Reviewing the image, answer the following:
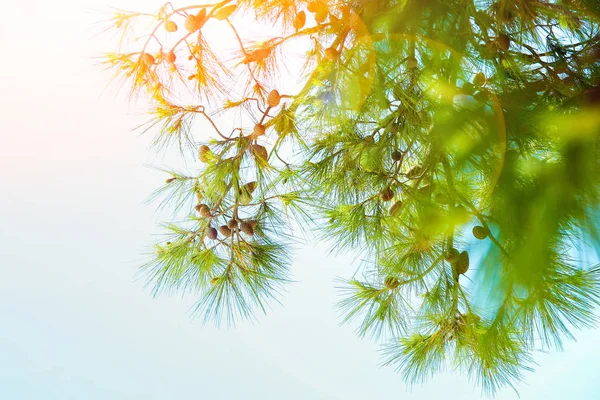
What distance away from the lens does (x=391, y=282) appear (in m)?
1.37

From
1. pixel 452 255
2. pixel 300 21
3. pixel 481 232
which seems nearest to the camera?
pixel 481 232

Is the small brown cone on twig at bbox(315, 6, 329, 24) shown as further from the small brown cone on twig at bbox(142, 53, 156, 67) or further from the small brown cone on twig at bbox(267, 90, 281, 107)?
the small brown cone on twig at bbox(142, 53, 156, 67)

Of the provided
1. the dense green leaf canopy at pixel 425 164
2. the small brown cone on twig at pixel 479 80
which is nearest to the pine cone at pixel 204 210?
the dense green leaf canopy at pixel 425 164

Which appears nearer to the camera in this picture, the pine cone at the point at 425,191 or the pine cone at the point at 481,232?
the pine cone at the point at 481,232

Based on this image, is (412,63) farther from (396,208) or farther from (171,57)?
(171,57)

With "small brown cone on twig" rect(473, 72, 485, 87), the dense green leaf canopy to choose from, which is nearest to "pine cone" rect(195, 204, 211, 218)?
the dense green leaf canopy

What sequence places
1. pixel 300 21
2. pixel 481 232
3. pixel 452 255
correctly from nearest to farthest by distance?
pixel 481 232
pixel 452 255
pixel 300 21

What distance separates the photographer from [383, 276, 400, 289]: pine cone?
1363 mm

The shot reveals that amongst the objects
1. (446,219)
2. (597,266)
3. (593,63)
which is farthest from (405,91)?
(597,266)

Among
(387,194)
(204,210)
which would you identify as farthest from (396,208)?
(204,210)

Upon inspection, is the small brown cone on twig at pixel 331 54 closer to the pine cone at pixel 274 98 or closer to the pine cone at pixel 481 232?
the pine cone at pixel 274 98

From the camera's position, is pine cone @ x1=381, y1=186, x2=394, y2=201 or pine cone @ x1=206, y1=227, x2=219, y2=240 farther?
pine cone @ x1=381, y1=186, x2=394, y2=201

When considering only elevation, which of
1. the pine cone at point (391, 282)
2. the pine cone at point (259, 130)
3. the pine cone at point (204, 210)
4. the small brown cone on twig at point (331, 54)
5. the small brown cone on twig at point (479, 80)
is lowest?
the pine cone at point (204, 210)

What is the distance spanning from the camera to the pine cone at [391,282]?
136 centimetres
